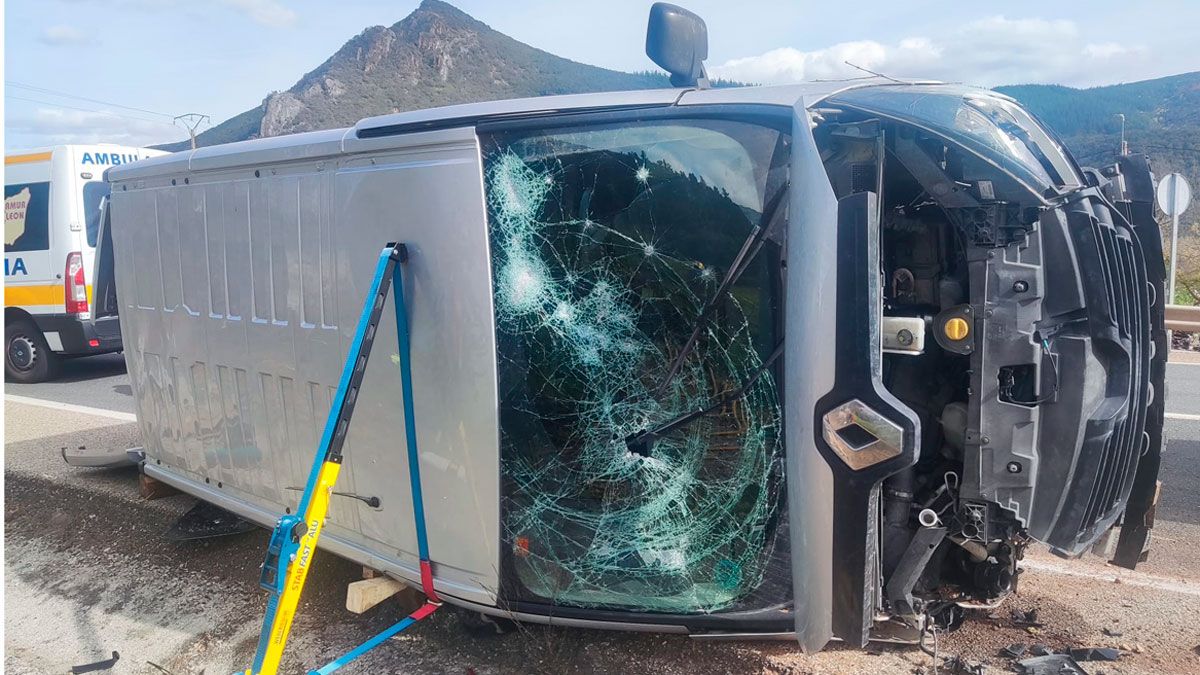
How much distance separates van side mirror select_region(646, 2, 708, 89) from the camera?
2875mm

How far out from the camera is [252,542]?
4.32m

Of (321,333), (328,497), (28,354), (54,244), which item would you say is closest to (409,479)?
(328,497)

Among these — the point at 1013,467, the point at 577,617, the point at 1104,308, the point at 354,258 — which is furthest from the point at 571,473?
the point at 1104,308

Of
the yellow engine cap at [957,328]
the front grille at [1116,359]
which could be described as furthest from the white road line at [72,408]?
the front grille at [1116,359]

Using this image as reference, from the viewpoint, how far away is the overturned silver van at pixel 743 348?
7.16ft

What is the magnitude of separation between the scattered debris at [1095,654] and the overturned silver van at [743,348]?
0.36 metres

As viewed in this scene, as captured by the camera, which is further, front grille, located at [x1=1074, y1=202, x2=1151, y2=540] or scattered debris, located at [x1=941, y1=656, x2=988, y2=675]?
scattered debris, located at [x1=941, y1=656, x2=988, y2=675]

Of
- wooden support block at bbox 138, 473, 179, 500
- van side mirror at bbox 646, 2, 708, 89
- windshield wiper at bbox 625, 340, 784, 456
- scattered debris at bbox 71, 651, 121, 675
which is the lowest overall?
scattered debris at bbox 71, 651, 121, 675

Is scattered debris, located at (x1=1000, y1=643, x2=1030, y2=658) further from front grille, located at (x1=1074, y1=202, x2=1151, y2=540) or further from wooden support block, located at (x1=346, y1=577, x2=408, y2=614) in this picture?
wooden support block, located at (x1=346, y1=577, x2=408, y2=614)

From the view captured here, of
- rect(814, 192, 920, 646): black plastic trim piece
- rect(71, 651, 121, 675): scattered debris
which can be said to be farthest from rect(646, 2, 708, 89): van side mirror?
rect(71, 651, 121, 675): scattered debris

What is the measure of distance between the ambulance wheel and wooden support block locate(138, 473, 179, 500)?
5.52 m

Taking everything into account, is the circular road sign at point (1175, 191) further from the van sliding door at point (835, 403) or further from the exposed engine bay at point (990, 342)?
the van sliding door at point (835, 403)

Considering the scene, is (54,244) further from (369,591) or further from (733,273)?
(733,273)

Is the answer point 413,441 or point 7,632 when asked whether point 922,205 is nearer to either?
point 413,441
